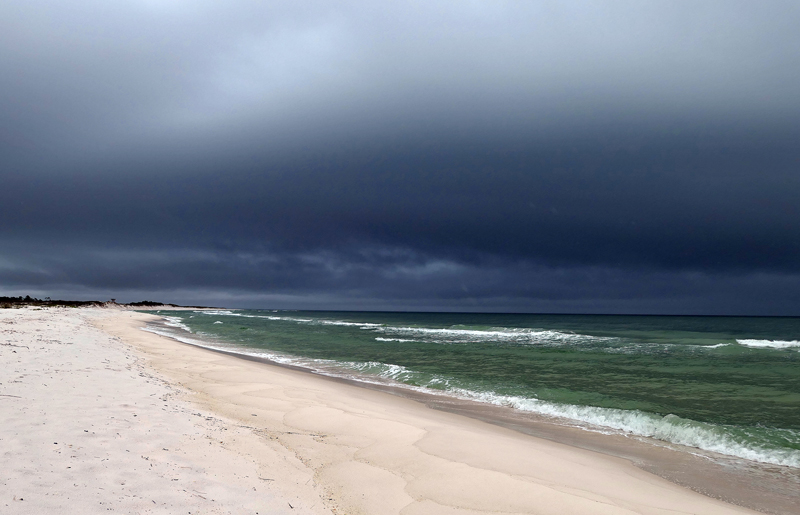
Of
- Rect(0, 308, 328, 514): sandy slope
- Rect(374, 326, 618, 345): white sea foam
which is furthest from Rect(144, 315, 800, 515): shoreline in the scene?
Rect(374, 326, 618, 345): white sea foam

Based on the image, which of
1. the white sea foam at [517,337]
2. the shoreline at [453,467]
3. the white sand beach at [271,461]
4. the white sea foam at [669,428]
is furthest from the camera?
the white sea foam at [517,337]

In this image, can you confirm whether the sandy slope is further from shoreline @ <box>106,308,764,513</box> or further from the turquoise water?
the turquoise water

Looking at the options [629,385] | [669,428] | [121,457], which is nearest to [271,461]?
[121,457]

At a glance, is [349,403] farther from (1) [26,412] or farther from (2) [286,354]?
(2) [286,354]

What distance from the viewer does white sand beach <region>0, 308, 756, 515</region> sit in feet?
13.4

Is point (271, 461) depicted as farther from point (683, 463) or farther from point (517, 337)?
point (517, 337)

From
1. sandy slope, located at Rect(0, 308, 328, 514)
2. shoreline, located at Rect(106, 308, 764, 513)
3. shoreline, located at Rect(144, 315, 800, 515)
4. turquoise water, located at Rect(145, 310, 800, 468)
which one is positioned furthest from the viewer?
turquoise water, located at Rect(145, 310, 800, 468)

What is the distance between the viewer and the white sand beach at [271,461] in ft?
13.4

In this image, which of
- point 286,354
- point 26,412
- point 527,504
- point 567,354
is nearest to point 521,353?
point 567,354

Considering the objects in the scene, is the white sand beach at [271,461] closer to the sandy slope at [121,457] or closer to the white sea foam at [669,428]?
the sandy slope at [121,457]

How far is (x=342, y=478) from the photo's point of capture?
5.23m

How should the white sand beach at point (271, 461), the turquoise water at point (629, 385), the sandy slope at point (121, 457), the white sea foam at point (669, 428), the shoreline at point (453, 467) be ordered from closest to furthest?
the sandy slope at point (121, 457) < the white sand beach at point (271, 461) < the shoreline at point (453, 467) < the white sea foam at point (669, 428) < the turquoise water at point (629, 385)

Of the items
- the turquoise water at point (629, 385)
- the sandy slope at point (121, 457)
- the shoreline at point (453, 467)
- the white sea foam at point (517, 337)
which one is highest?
the sandy slope at point (121, 457)

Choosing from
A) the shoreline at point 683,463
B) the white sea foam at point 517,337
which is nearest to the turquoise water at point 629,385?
the shoreline at point 683,463
